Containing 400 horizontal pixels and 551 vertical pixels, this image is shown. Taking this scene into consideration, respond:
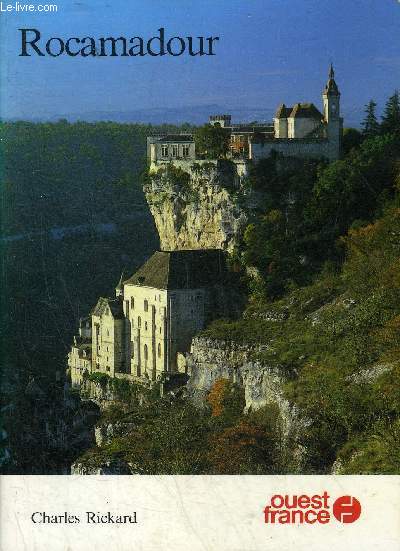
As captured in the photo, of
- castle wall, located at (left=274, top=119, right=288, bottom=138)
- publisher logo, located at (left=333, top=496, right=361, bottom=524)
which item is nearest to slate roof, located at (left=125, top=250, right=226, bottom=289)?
castle wall, located at (left=274, top=119, right=288, bottom=138)

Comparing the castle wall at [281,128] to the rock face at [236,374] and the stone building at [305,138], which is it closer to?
the stone building at [305,138]

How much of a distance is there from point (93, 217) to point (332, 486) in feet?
175

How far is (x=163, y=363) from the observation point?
112ft

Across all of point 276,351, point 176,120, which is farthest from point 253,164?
point 276,351

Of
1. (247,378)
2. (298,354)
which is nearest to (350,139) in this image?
(247,378)

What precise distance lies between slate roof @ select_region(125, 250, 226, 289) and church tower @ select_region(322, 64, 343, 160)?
4168mm

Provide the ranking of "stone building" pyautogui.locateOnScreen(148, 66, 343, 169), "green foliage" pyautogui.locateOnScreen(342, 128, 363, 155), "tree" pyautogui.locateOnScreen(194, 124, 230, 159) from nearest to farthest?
"stone building" pyautogui.locateOnScreen(148, 66, 343, 169) → "green foliage" pyautogui.locateOnScreen(342, 128, 363, 155) → "tree" pyautogui.locateOnScreen(194, 124, 230, 159)

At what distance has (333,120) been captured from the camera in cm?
3566

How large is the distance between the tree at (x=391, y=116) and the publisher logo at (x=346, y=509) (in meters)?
21.9

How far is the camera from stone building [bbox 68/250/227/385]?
34156 millimetres

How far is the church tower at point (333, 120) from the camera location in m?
35.0

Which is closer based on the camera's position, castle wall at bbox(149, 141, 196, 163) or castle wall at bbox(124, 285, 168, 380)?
castle wall at bbox(124, 285, 168, 380)

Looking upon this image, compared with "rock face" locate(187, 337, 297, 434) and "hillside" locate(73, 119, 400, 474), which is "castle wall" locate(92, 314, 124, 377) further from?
"rock face" locate(187, 337, 297, 434)

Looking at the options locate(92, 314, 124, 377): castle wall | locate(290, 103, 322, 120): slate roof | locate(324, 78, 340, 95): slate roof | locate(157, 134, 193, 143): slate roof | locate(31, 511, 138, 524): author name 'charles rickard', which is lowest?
locate(92, 314, 124, 377): castle wall
